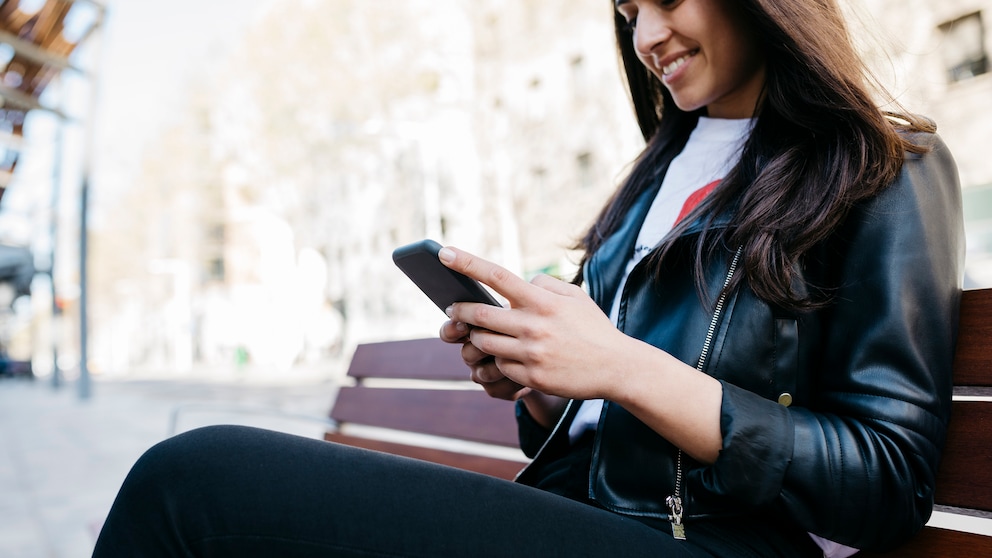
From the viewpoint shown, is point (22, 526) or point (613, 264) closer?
point (613, 264)

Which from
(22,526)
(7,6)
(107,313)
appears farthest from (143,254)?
(22,526)

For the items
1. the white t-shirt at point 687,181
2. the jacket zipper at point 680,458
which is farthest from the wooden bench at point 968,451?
the white t-shirt at point 687,181

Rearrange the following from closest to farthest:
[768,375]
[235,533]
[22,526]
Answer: [235,533], [768,375], [22,526]

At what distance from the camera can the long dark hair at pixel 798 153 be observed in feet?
4.25

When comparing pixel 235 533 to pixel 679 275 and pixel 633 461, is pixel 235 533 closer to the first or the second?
pixel 633 461

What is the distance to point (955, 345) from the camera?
1.37 meters

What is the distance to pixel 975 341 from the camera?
1.36 metres

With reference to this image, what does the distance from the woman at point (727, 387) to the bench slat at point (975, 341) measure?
0.12 metres

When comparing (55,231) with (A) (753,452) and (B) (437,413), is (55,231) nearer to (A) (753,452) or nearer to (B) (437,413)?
(B) (437,413)

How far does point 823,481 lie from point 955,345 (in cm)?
41

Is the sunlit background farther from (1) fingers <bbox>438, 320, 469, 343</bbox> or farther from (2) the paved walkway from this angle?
(1) fingers <bbox>438, 320, 469, 343</bbox>

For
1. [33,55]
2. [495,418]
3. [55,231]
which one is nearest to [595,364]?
[495,418]

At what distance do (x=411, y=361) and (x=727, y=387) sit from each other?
1714 mm

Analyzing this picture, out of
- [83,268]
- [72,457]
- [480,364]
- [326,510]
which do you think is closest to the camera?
[326,510]
